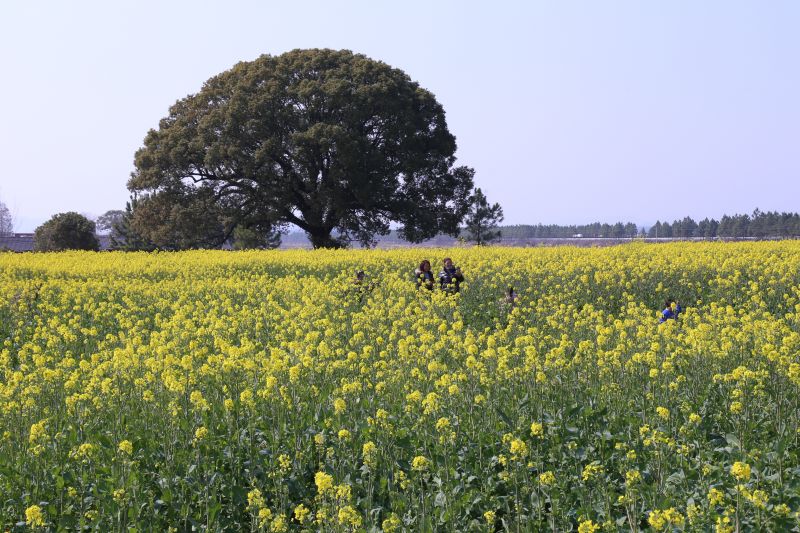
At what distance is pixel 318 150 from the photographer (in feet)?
152

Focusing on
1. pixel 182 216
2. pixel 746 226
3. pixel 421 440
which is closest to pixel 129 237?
pixel 182 216

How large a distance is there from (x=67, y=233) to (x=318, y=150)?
24645mm

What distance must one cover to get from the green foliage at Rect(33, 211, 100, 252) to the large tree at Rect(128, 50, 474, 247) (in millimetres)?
13581

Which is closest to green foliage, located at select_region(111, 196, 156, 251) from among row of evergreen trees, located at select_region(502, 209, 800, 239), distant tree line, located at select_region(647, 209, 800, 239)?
row of evergreen trees, located at select_region(502, 209, 800, 239)

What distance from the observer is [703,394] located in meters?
8.62

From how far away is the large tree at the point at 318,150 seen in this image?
45.6 meters

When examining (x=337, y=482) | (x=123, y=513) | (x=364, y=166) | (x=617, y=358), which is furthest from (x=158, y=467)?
(x=364, y=166)

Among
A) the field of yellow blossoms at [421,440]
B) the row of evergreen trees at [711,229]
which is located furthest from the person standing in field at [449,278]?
the row of evergreen trees at [711,229]

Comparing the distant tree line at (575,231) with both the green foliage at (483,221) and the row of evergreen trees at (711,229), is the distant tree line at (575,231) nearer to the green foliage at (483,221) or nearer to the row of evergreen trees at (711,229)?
the row of evergreen trees at (711,229)

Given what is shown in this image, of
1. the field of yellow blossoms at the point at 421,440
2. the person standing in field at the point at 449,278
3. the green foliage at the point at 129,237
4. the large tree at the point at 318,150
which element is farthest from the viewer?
the green foliage at the point at 129,237

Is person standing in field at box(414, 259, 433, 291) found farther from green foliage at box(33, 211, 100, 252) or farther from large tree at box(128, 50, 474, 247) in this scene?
green foliage at box(33, 211, 100, 252)

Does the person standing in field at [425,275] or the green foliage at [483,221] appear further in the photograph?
the green foliage at [483,221]

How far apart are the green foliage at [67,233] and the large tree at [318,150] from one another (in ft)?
44.6

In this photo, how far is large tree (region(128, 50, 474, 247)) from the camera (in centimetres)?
4559
